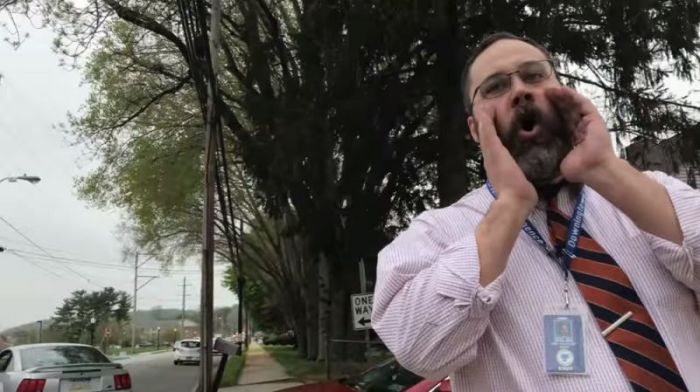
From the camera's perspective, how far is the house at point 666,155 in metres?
10.6

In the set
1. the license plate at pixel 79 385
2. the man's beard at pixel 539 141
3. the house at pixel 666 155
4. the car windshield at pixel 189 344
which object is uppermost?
the house at pixel 666 155

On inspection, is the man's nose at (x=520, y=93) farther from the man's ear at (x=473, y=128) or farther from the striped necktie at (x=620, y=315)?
the striped necktie at (x=620, y=315)

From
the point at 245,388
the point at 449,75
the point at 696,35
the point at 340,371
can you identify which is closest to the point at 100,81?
the point at 245,388

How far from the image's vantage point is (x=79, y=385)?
978cm

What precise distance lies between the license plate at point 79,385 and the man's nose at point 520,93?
9.52 meters

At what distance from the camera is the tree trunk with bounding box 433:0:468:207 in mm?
9695

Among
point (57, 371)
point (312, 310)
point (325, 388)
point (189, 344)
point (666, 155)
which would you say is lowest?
point (325, 388)

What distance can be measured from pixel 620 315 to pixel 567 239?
0.60 feet

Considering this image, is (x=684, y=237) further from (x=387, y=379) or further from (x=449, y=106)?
(x=449, y=106)

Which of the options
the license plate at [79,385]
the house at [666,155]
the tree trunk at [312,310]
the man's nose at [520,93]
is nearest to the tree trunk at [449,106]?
the house at [666,155]

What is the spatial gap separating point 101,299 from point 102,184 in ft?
198

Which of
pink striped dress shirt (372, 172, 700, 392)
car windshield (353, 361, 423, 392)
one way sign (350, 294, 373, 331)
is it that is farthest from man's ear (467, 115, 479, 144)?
one way sign (350, 294, 373, 331)

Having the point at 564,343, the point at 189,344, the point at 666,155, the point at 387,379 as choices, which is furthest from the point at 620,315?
the point at 189,344

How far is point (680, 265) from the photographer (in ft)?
4.53
